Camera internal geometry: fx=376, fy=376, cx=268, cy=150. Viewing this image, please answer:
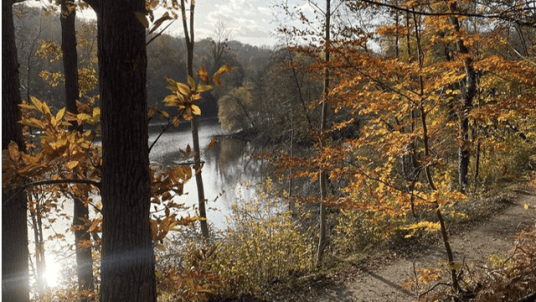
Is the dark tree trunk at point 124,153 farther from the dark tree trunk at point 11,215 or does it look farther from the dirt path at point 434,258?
the dirt path at point 434,258

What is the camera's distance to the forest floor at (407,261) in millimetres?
5895

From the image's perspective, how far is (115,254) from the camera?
1606 mm

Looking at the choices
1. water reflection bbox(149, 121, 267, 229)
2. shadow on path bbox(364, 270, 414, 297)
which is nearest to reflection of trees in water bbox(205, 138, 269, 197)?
water reflection bbox(149, 121, 267, 229)

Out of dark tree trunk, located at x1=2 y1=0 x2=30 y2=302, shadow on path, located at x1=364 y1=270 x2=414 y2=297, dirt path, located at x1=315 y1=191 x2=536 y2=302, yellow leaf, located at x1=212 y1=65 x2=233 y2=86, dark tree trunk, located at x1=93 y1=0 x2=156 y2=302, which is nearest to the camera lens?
yellow leaf, located at x1=212 y1=65 x2=233 y2=86

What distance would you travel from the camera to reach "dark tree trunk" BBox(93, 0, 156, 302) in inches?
60.6

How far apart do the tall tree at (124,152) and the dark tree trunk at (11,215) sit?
1.36 meters

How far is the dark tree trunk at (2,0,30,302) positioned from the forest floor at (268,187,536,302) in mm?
4114

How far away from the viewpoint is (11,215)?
2.57 meters

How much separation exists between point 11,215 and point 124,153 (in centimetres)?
159

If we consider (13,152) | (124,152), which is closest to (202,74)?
(124,152)

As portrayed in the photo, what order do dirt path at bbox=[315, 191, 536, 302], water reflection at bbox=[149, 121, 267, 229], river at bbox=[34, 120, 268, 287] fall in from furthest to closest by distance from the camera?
1. water reflection at bbox=[149, 121, 267, 229]
2. river at bbox=[34, 120, 268, 287]
3. dirt path at bbox=[315, 191, 536, 302]

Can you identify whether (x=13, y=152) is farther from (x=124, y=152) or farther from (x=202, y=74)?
(x=202, y=74)

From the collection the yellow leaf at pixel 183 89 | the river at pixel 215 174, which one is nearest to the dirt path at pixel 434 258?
the yellow leaf at pixel 183 89

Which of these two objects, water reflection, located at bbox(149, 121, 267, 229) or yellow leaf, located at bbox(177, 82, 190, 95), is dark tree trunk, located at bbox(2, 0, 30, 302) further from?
water reflection, located at bbox(149, 121, 267, 229)
